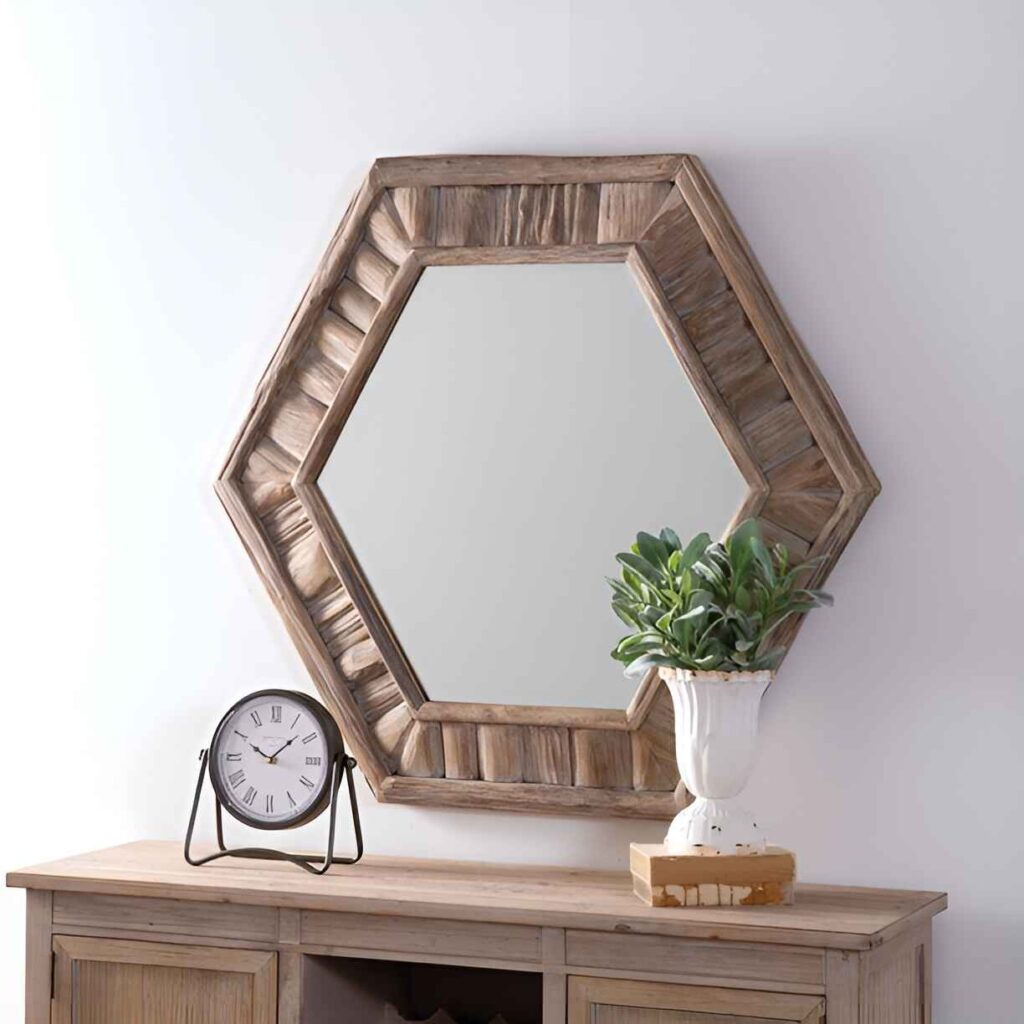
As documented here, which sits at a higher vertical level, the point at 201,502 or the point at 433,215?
the point at 433,215

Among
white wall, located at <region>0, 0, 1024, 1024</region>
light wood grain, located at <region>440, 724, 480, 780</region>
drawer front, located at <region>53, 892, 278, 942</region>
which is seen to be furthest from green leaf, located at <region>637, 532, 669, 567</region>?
drawer front, located at <region>53, 892, 278, 942</region>

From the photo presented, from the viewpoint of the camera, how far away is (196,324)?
2471mm

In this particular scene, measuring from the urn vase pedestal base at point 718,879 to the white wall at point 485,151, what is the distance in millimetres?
250

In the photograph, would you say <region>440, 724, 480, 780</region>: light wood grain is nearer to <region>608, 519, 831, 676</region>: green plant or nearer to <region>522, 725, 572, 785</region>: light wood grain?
<region>522, 725, 572, 785</region>: light wood grain

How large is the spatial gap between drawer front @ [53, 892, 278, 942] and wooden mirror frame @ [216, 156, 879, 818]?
34cm

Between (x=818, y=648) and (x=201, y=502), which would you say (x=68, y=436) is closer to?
(x=201, y=502)

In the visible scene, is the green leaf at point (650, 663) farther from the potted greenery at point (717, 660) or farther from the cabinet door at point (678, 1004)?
the cabinet door at point (678, 1004)

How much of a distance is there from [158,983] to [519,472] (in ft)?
2.93

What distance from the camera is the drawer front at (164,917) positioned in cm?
201

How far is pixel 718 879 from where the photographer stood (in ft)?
6.25

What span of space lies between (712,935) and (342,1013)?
22.7 inches

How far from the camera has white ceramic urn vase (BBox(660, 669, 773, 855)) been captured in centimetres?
194

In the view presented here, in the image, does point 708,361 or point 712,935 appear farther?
point 708,361

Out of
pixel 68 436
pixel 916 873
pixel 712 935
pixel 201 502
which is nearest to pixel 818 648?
pixel 916 873
